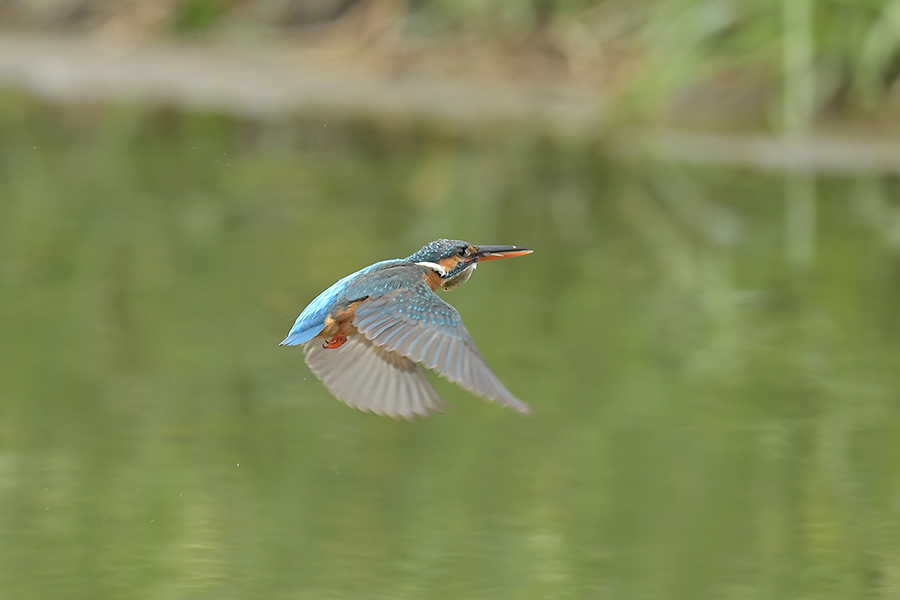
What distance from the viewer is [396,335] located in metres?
2.67

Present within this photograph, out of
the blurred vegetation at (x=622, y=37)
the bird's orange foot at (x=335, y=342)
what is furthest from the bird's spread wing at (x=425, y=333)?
the blurred vegetation at (x=622, y=37)

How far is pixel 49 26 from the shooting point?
9914 millimetres

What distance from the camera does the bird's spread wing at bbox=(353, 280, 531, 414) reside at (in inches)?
100

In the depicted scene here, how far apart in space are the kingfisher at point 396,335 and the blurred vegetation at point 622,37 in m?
4.88

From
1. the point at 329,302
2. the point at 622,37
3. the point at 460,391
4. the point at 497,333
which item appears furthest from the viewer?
the point at 622,37

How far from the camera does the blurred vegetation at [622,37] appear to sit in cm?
760

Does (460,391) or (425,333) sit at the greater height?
(460,391)

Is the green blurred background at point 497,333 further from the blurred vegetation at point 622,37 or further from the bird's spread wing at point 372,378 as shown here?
the bird's spread wing at point 372,378

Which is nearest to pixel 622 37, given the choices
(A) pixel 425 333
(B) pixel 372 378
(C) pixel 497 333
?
(C) pixel 497 333

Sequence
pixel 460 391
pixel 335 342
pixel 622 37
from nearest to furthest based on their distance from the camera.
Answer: pixel 335 342 → pixel 460 391 → pixel 622 37

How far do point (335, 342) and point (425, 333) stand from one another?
310 mm

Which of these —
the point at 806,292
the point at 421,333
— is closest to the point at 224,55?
the point at 806,292

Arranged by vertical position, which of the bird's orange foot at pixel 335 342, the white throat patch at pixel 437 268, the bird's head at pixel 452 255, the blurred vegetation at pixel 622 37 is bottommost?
the bird's orange foot at pixel 335 342

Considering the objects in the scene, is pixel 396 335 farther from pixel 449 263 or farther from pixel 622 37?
pixel 622 37
